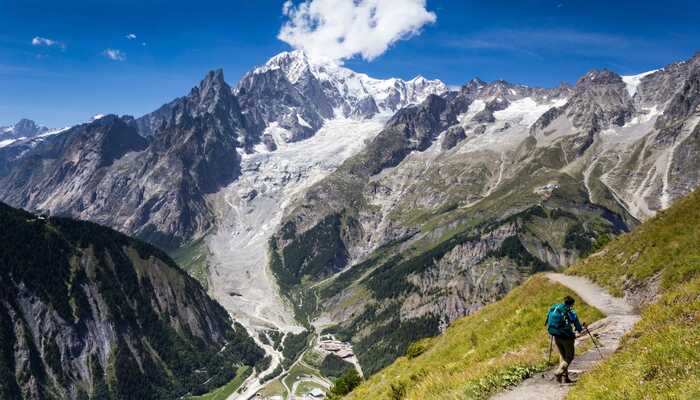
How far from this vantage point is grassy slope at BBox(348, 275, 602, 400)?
1742 cm

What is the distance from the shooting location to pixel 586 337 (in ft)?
82.8

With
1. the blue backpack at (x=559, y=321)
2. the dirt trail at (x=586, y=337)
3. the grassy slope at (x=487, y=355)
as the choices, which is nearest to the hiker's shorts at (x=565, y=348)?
the blue backpack at (x=559, y=321)

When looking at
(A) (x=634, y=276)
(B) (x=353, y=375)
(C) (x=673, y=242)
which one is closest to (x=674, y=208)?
(C) (x=673, y=242)

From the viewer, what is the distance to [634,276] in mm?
36875

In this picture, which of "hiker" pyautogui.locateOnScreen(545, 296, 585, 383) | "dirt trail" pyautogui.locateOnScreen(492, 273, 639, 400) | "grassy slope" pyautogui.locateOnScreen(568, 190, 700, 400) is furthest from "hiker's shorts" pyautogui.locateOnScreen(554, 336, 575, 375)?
"grassy slope" pyautogui.locateOnScreen(568, 190, 700, 400)

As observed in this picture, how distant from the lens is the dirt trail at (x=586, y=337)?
16188 mm

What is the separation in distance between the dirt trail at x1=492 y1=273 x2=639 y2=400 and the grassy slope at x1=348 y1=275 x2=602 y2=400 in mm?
649

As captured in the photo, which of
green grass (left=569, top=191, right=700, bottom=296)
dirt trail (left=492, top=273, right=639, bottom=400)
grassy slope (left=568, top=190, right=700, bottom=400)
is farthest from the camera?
green grass (left=569, top=191, right=700, bottom=296)

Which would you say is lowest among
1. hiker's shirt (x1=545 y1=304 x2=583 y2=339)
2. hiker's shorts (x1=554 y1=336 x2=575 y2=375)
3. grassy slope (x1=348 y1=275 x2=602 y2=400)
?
grassy slope (x1=348 y1=275 x2=602 y2=400)

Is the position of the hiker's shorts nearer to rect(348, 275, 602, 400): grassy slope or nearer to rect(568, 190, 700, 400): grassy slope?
rect(348, 275, 602, 400): grassy slope

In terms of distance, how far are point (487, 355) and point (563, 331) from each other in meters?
10.9

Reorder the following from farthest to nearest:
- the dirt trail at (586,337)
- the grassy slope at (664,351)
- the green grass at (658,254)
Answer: the green grass at (658,254) < the dirt trail at (586,337) < the grassy slope at (664,351)

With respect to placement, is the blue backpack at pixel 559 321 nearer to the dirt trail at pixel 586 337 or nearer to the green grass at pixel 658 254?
the dirt trail at pixel 586 337

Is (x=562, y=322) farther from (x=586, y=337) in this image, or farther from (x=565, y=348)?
(x=586, y=337)
